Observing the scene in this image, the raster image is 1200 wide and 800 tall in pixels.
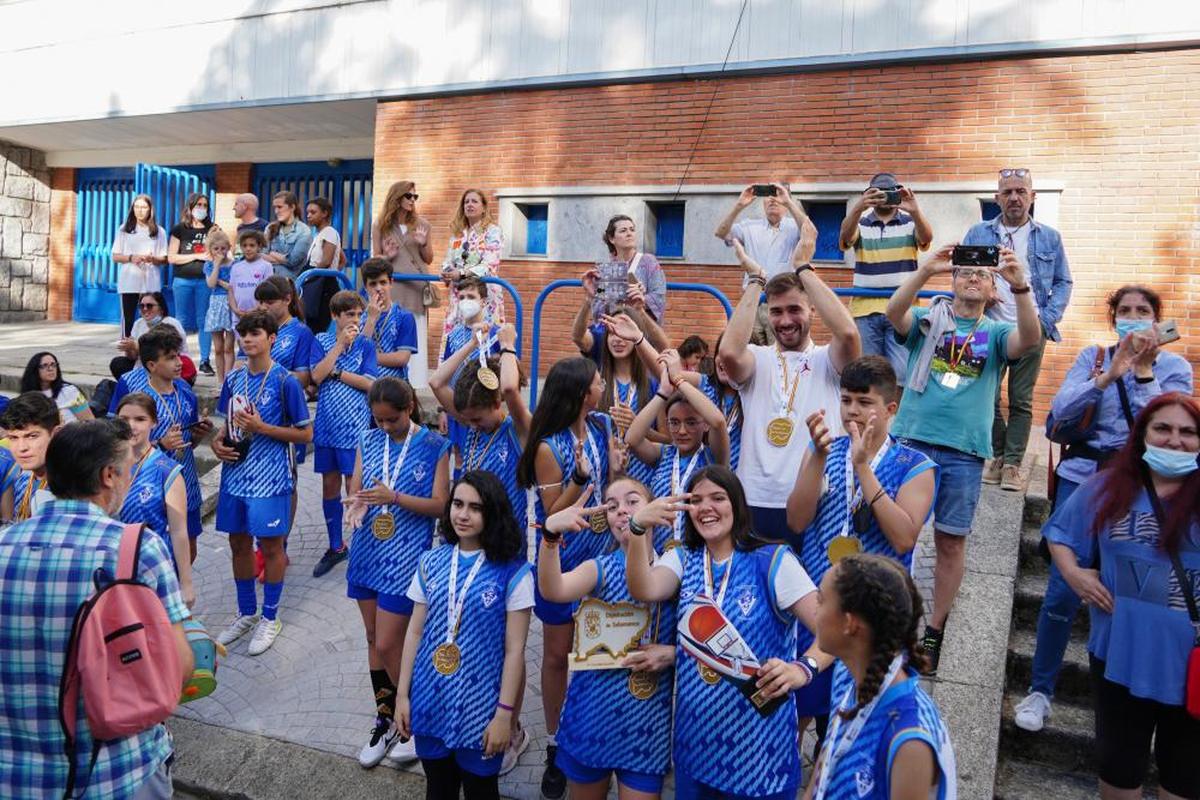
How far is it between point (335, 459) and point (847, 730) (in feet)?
15.6

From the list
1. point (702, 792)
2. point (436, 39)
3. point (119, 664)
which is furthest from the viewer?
point (436, 39)

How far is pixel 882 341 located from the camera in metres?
6.25

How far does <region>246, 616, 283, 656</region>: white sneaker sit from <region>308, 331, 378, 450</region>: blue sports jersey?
1265mm

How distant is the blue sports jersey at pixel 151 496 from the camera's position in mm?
4477

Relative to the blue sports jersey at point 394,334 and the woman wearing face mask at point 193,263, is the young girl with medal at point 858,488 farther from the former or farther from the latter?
the woman wearing face mask at point 193,263

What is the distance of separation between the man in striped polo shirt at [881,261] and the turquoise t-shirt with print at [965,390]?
62.6 inches

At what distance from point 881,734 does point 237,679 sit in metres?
4.23

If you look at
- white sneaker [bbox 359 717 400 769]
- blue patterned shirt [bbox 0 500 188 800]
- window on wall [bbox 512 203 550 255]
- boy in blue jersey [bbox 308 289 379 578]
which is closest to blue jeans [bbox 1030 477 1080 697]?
white sneaker [bbox 359 717 400 769]

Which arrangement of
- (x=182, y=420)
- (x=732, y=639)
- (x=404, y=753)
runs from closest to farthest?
(x=732, y=639) < (x=404, y=753) < (x=182, y=420)

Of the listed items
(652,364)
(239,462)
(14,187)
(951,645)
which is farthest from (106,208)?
(951,645)

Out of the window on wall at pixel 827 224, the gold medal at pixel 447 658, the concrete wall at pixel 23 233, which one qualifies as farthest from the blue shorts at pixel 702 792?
the concrete wall at pixel 23 233

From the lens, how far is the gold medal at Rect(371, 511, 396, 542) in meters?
4.46

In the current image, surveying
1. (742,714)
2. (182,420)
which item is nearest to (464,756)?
(742,714)

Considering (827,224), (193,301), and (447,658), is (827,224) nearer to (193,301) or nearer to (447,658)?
(447,658)
